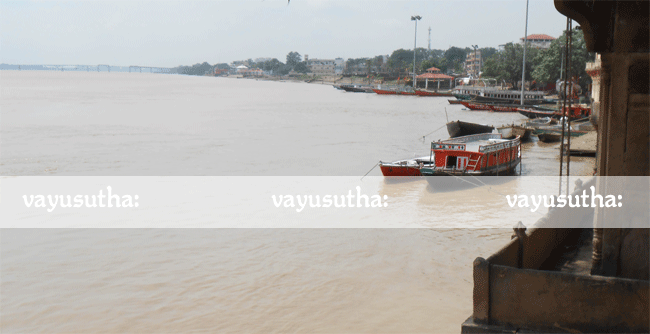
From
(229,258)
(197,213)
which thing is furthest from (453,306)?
(197,213)

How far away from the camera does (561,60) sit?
7050 cm

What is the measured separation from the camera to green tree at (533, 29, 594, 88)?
68.1m

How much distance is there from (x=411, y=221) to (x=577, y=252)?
868cm

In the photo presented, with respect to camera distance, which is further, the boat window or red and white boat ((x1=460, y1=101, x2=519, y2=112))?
red and white boat ((x1=460, y1=101, x2=519, y2=112))

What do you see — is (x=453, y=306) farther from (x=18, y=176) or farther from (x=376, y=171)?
(x=18, y=176)

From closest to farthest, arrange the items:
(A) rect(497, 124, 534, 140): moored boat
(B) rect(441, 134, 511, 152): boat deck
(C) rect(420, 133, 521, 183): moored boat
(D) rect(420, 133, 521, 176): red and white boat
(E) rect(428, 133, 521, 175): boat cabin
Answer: (C) rect(420, 133, 521, 183): moored boat → (D) rect(420, 133, 521, 176): red and white boat → (E) rect(428, 133, 521, 175): boat cabin → (B) rect(441, 134, 511, 152): boat deck → (A) rect(497, 124, 534, 140): moored boat

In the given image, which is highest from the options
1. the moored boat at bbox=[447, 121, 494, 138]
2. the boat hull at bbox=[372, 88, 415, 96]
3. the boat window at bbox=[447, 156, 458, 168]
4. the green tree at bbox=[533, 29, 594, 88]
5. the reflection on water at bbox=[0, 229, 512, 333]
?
the green tree at bbox=[533, 29, 594, 88]

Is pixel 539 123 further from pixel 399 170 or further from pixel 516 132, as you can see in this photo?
pixel 399 170

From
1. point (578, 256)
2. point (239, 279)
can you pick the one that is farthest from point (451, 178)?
point (578, 256)

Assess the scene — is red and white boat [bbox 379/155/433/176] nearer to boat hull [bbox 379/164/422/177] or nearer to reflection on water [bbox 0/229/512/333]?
boat hull [bbox 379/164/422/177]

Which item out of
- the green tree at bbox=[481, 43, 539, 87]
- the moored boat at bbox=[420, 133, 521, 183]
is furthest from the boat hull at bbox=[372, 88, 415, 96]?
the moored boat at bbox=[420, 133, 521, 183]

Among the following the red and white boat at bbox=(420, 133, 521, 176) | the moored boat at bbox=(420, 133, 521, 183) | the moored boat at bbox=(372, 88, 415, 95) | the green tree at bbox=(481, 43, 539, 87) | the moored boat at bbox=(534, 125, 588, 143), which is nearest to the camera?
the moored boat at bbox=(420, 133, 521, 183)

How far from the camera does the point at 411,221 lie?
1650cm

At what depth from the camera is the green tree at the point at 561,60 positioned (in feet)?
223
